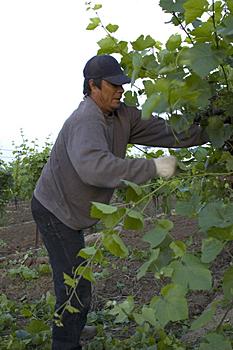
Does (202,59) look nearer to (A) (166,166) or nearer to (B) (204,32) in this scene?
(B) (204,32)

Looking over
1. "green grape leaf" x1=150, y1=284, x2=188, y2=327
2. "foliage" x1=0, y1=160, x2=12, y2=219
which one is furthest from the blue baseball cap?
"foliage" x1=0, y1=160, x2=12, y2=219

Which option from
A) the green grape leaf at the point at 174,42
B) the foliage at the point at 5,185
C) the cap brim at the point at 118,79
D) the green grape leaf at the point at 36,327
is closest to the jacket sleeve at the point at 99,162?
the cap brim at the point at 118,79

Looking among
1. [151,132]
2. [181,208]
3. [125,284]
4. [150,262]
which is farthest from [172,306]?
[125,284]

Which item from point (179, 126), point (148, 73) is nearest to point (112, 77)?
point (148, 73)

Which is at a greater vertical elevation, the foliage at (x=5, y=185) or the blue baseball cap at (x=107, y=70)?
the blue baseball cap at (x=107, y=70)

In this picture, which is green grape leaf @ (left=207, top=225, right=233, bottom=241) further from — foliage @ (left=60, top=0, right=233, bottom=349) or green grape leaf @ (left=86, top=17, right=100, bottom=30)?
green grape leaf @ (left=86, top=17, right=100, bottom=30)

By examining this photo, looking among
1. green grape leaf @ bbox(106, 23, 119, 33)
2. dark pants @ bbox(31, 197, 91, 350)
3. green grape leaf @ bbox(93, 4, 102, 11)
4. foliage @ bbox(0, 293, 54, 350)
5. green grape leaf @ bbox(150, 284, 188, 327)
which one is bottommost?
foliage @ bbox(0, 293, 54, 350)

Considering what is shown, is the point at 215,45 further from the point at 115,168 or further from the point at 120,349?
the point at 120,349

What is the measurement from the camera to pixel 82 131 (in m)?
2.33

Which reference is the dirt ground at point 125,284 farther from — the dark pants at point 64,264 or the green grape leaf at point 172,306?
the green grape leaf at point 172,306

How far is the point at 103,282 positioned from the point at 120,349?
2.02m

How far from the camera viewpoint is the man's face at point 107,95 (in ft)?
8.39

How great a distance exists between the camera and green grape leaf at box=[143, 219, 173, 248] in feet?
3.90

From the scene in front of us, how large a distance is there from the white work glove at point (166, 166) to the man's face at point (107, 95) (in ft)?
2.11
